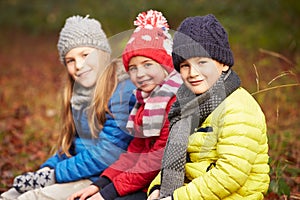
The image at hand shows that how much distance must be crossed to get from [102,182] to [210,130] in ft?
3.49

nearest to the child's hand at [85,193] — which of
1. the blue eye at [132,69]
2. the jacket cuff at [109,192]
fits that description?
the jacket cuff at [109,192]

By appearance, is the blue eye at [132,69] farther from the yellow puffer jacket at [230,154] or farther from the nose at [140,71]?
the yellow puffer jacket at [230,154]

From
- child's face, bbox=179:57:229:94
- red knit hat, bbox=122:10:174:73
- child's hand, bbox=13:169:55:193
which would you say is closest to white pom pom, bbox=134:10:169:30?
red knit hat, bbox=122:10:174:73

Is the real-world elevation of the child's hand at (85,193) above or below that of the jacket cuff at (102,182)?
below

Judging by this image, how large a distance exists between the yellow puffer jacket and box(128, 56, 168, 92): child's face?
0.61m

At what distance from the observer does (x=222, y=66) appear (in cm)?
275

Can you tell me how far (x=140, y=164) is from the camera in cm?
318

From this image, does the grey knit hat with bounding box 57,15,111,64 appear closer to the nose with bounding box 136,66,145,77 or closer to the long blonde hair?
the long blonde hair

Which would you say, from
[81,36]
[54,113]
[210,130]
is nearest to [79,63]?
[81,36]

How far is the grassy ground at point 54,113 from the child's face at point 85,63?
1.25 metres

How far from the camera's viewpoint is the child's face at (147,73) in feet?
10.5

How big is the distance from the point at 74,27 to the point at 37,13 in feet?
38.5

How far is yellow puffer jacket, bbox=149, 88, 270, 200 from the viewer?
2.48 meters

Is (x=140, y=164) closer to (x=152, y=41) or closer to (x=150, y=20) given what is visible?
(x=152, y=41)
